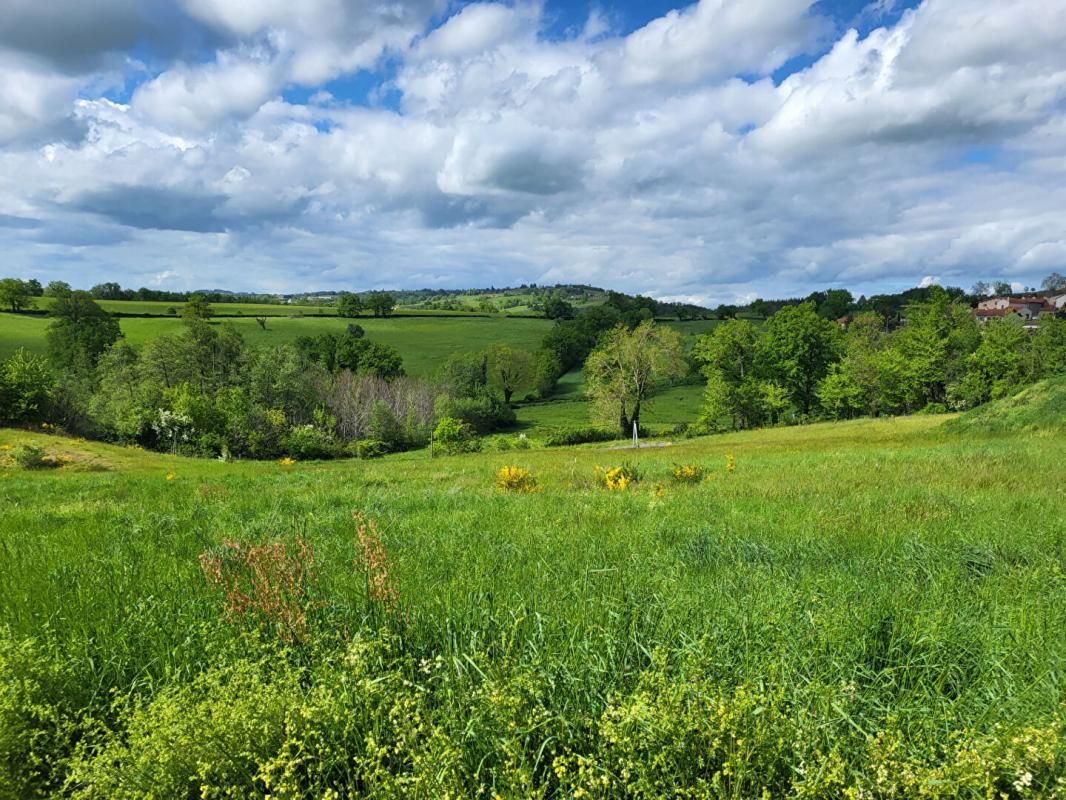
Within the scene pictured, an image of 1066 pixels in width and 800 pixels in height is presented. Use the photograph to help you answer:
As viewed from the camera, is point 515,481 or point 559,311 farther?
point 559,311

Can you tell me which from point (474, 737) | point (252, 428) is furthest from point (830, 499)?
point (252, 428)

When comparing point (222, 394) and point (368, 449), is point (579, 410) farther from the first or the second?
point (222, 394)

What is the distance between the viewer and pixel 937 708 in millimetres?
2666

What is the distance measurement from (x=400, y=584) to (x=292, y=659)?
1.02 m

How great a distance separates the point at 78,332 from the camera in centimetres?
7925

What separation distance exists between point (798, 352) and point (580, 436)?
96.9 ft

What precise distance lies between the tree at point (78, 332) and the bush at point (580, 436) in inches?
2465

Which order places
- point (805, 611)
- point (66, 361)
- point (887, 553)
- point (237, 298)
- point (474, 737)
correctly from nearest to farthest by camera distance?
point (474, 737)
point (805, 611)
point (887, 553)
point (66, 361)
point (237, 298)

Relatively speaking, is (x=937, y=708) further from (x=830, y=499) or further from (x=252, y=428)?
(x=252, y=428)

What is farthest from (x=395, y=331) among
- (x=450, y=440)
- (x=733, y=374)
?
(x=450, y=440)

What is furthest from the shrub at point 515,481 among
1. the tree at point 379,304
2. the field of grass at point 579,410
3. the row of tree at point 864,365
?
the tree at point 379,304

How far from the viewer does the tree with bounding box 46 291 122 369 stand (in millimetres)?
76769

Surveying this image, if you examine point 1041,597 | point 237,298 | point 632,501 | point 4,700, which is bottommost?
point 632,501

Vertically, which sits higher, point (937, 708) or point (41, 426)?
point (937, 708)
